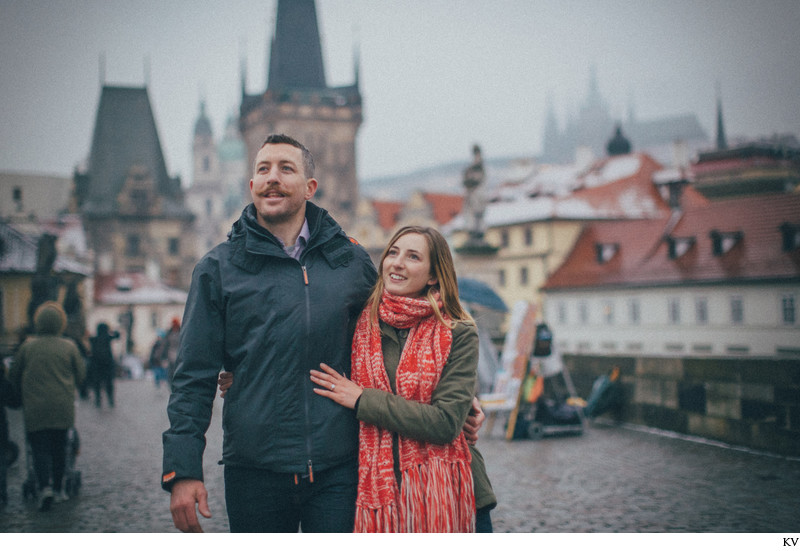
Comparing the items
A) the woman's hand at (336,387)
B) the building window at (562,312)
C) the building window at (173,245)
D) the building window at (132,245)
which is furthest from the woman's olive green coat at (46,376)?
the building window at (173,245)

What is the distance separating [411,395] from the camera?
7.83ft

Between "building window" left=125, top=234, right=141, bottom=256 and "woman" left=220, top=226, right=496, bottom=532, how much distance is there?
2622 centimetres

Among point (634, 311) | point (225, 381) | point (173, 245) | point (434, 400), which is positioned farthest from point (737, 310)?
point (173, 245)

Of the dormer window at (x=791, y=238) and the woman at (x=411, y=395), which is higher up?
the dormer window at (x=791, y=238)

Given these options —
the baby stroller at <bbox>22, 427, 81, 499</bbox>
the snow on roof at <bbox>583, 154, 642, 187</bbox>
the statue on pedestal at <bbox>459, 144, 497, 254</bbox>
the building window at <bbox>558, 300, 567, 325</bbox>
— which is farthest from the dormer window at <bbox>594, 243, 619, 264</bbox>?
the baby stroller at <bbox>22, 427, 81, 499</bbox>

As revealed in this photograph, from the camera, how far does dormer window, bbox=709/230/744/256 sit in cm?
1621

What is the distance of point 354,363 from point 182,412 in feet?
1.68

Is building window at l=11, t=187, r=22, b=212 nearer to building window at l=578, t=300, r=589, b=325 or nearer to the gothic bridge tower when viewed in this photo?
building window at l=578, t=300, r=589, b=325

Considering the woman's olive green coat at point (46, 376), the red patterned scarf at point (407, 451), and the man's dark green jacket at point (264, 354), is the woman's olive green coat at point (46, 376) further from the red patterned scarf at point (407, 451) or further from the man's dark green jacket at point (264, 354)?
the red patterned scarf at point (407, 451)

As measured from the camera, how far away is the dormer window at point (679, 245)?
21.3 metres

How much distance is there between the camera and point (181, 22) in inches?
244

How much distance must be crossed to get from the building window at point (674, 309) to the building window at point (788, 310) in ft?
44.4

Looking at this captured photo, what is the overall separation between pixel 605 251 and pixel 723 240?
28.1 feet

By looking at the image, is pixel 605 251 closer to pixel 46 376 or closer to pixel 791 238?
pixel 791 238
